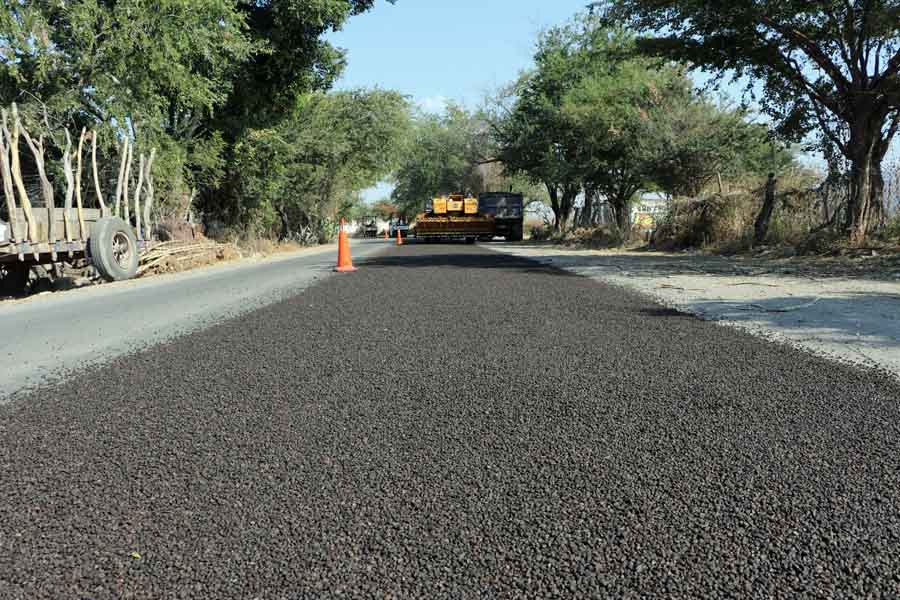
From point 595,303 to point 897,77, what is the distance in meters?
10.2

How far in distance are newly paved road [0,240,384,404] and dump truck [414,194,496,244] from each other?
1981cm

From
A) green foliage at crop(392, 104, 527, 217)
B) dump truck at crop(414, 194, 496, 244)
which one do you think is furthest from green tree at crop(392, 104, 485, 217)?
dump truck at crop(414, 194, 496, 244)

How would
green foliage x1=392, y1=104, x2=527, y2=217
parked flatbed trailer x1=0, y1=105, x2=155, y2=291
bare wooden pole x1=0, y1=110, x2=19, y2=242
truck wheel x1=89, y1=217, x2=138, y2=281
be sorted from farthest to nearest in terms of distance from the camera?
green foliage x1=392, y1=104, x2=527, y2=217 → truck wheel x1=89, y1=217, x2=138, y2=281 → parked flatbed trailer x1=0, y1=105, x2=155, y2=291 → bare wooden pole x1=0, y1=110, x2=19, y2=242

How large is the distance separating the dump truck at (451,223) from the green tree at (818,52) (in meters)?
16.9

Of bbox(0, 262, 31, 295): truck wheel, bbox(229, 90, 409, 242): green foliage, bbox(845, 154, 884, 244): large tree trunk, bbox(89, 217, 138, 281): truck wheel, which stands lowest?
bbox(0, 262, 31, 295): truck wheel

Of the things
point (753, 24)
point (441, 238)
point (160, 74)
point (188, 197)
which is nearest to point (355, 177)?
point (441, 238)

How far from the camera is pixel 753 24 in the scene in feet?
44.6

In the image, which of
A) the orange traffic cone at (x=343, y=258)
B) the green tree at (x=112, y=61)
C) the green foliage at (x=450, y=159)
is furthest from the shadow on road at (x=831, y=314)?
the green foliage at (x=450, y=159)

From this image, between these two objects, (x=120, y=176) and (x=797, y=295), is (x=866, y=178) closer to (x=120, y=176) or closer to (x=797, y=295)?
(x=797, y=295)

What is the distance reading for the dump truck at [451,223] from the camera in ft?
103

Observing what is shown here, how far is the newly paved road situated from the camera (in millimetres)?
4965

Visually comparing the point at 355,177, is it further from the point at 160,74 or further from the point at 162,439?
the point at 162,439

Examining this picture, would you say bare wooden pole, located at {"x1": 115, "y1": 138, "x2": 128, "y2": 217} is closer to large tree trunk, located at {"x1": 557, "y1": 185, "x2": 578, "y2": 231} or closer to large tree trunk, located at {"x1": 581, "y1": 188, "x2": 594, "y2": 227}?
large tree trunk, located at {"x1": 581, "y1": 188, "x2": 594, "y2": 227}

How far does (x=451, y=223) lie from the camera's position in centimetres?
3144
